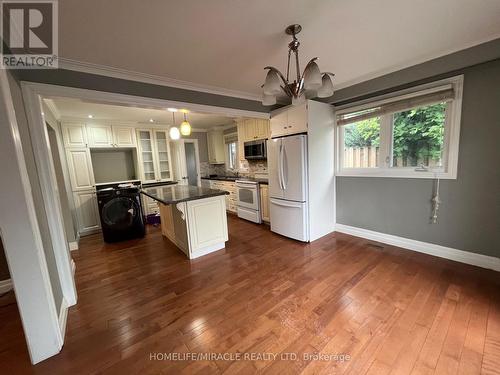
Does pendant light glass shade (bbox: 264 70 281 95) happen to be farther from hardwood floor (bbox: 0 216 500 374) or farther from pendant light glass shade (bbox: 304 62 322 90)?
hardwood floor (bbox: 0 216 500 374)

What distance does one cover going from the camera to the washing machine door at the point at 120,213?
3672mm

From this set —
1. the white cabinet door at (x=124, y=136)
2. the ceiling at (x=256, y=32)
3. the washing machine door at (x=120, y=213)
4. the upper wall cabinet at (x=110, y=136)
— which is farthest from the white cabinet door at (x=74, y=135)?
the ceiling at (x=256, y=32)

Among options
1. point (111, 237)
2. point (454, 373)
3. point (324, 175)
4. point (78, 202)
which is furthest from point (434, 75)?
point (78, 202)

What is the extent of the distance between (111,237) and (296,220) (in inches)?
131

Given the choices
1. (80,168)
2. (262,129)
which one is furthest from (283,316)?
(80,168)

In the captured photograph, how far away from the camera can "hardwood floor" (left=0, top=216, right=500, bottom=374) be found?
1.39m

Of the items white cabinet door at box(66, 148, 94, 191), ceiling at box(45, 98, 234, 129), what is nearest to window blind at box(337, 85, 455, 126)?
ceiling at box(45, 98, 234, 129)

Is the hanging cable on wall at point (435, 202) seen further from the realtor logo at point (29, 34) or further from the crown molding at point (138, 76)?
the realtor logo at point (29, 34)

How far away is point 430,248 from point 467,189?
33.8 inches

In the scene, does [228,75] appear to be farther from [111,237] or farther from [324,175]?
[111,237]

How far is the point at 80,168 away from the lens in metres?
4.08

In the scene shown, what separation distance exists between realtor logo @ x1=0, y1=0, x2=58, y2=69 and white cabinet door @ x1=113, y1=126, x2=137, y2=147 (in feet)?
9.37

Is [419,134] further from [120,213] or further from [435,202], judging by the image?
[120,213]

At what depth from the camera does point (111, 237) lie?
3705 mm
